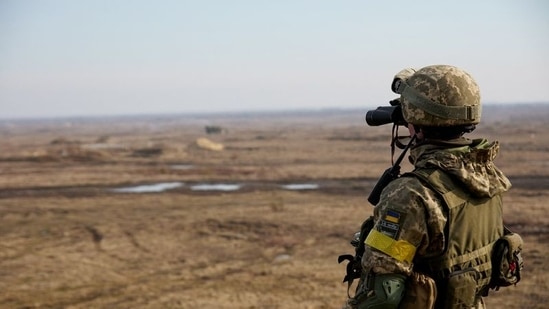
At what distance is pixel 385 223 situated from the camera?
196 centimetres

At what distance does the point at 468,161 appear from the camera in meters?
2.13

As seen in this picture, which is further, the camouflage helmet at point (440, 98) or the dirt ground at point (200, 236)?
the dirt ground at point (200, 236)

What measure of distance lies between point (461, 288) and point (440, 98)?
80 centimetres

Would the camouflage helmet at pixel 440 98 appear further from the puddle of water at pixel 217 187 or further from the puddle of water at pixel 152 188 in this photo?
the puddle of water at pixel 152 188

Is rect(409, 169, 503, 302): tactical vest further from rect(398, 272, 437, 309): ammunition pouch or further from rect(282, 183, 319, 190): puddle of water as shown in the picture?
rect(282, 183, 319, 190): puddle of water

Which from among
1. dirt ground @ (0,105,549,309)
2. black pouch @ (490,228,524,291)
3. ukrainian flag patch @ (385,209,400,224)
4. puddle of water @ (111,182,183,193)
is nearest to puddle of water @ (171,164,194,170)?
dirt ground @ (0,105,549,309)

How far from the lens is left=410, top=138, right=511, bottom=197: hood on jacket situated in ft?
6.72

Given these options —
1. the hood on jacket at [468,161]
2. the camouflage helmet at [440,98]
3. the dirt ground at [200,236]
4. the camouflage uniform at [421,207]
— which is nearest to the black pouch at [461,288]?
the camouflage uniform at [421,207]

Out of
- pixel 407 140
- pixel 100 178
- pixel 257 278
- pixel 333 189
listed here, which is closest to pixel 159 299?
pixel 257 278

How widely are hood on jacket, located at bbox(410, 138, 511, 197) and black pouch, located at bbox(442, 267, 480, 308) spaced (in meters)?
0.34

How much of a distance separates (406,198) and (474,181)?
35 cm

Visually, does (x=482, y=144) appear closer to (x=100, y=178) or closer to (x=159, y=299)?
(x=159, y=299)

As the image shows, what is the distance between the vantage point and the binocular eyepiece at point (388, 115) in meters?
2.35

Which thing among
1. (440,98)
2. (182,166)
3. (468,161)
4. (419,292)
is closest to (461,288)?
(419,292)
